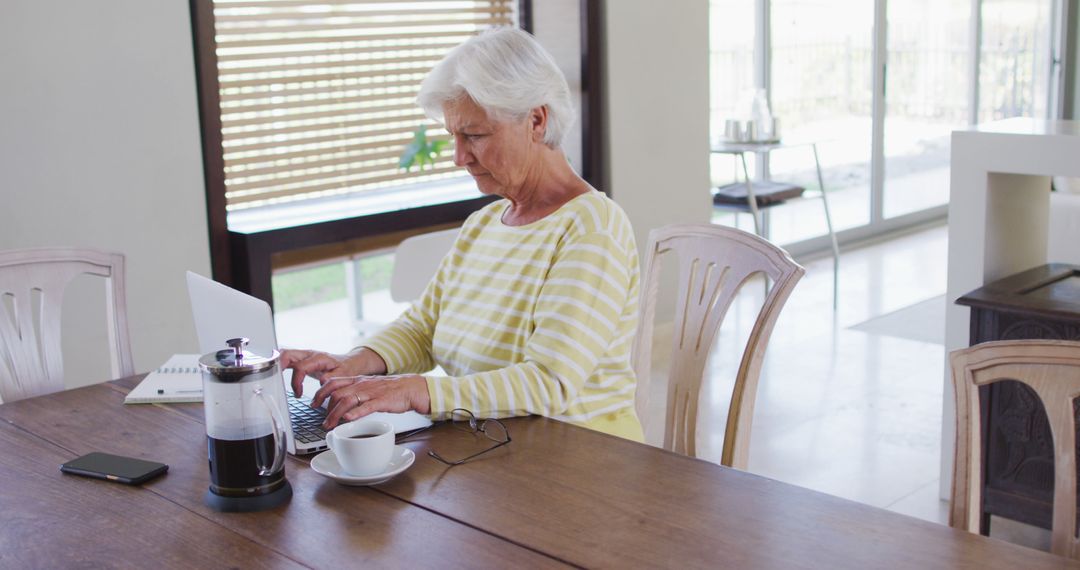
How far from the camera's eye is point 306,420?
170 cm

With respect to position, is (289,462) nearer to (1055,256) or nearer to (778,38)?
(1055,256)

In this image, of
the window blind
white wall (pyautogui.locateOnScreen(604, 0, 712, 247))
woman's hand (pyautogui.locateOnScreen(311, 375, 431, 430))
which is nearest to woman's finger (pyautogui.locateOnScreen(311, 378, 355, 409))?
woman's hand (pyautogui.locateOnScreen(311, 375, 431, 430))

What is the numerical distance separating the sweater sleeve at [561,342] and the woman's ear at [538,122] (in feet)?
0.70

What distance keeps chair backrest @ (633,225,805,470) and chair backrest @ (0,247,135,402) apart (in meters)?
1.00

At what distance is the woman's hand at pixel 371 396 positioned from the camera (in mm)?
1590

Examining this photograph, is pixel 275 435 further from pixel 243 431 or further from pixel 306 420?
pixel 306 420

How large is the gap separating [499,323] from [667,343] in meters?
2.71

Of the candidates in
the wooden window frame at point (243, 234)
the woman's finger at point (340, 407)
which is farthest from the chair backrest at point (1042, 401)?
the wooden window frame at point (243, 234)

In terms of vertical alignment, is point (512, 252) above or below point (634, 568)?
above

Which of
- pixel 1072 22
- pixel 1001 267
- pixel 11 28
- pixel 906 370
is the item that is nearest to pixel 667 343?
pixel 906 370

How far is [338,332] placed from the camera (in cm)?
470

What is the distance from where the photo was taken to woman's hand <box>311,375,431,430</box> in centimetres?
159

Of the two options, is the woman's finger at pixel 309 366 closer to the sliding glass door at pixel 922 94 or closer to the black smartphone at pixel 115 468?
the black smartphone at pixel 115 468

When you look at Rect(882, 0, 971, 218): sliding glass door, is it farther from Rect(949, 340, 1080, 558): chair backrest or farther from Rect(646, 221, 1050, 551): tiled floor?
Rect(949, 340, 1080, 558): chair backrest
